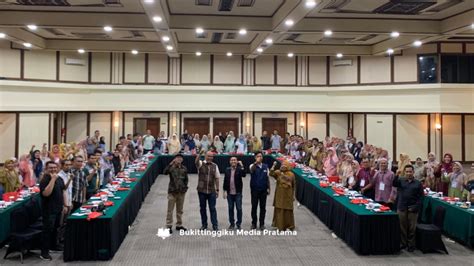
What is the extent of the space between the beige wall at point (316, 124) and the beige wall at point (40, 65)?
515 inches

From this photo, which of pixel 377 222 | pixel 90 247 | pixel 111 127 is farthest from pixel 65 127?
pixel 377 222

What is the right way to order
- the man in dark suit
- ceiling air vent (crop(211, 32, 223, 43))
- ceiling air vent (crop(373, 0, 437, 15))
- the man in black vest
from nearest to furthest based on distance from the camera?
the man in black vest
the man in dark suit
ceiling air vent (crop(373, 0, 437, 15))
ceiling air vent (crop(211, 32, 223, 43))

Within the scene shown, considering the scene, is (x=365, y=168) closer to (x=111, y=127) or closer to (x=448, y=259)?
(x=448, y=259)

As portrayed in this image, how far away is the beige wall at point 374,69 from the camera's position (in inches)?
815

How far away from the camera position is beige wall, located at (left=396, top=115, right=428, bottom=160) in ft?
66.3

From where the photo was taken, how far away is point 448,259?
736 centimetres

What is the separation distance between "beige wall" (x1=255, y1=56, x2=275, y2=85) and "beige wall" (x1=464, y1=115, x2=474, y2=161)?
9461 mm

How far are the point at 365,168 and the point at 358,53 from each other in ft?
38.1

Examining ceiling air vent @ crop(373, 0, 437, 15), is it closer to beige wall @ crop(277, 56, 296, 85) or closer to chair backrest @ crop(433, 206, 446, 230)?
chair backrest @ crop(433, 206, 446, 230)

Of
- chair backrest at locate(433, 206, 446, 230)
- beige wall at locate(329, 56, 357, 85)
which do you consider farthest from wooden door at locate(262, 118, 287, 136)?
chair backrest at locate(433, 206, 446, 230)

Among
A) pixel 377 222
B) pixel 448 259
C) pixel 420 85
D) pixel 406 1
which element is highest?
pixel 406 1

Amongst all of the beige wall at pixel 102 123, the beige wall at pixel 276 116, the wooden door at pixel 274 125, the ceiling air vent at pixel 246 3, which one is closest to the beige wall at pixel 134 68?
the beige wall at pixel 102 123

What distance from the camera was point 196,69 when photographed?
22.6m

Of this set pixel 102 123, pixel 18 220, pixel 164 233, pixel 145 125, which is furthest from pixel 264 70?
pixel 18 220
